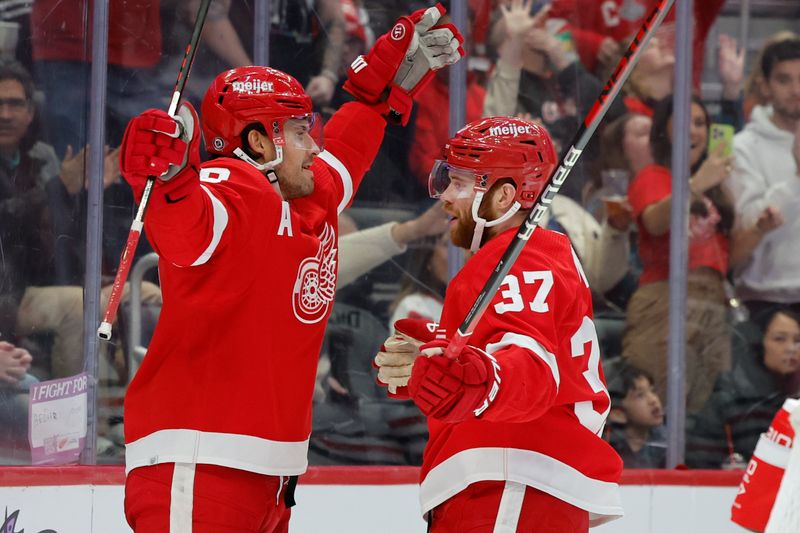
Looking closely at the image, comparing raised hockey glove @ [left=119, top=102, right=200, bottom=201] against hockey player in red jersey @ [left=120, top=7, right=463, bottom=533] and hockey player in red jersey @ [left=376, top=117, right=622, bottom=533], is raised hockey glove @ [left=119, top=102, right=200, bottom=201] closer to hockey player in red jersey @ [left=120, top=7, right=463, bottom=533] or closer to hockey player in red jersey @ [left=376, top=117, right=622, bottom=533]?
hockey player in red jersey @ [left=120, top=7, right=463, bottom=533]

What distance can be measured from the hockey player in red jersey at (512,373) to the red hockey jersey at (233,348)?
256 mm

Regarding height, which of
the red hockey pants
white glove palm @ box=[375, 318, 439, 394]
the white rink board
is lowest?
the white rink board

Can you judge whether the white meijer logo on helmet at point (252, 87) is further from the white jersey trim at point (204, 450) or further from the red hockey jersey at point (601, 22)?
the red hockey jersey at point (601, 22)

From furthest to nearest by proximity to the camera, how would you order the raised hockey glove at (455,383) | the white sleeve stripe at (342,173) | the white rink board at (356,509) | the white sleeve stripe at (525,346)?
the white rink board at (356,509), the white sleeve stripe at (342,173), the white sleeve stripe at (525,346), the raised hockey glove at (455,383)

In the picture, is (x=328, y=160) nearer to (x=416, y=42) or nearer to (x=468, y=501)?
(x=416, y=42)

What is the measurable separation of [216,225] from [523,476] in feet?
2.46

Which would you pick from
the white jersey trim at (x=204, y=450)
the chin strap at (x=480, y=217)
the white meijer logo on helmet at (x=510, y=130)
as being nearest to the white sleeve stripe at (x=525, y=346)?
the chin strap at (x=480, y=217)

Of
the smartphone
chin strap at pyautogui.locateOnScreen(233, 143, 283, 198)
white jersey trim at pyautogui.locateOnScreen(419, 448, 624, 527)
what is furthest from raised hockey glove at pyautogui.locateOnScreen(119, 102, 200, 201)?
the smartphone

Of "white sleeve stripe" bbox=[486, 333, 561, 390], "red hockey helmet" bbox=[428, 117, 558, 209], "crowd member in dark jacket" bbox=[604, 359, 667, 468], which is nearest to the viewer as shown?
"white sleeve stripe" bbox=[486, 333, 561, 390]

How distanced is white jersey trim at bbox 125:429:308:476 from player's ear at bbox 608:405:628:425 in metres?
2.11

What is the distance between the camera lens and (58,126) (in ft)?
12.9

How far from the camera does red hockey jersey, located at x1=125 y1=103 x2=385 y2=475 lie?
289 centimetres

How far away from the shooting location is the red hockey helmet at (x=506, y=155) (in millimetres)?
2852

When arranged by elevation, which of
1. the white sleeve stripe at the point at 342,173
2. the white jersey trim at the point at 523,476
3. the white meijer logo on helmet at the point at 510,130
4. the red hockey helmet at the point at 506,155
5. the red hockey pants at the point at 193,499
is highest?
the white meijer logo on helmet at the point at 510,130
